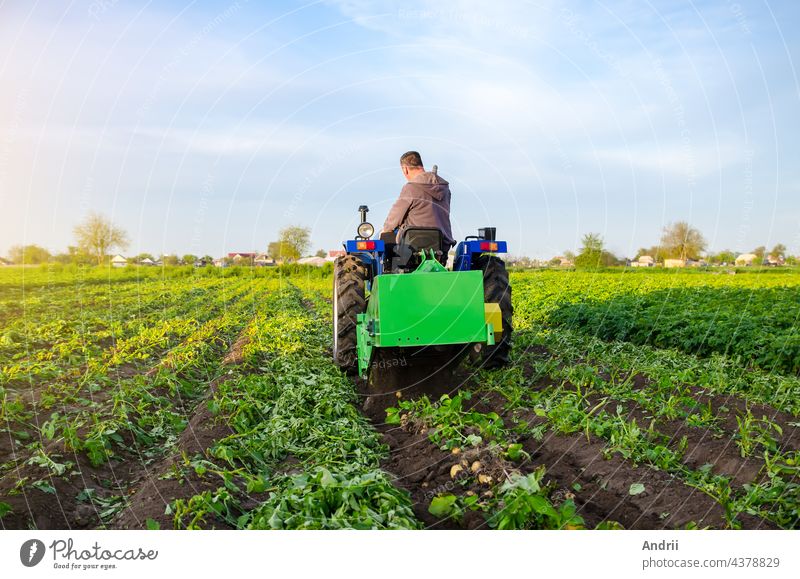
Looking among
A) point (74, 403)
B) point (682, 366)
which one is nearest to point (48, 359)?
point (74, 403)

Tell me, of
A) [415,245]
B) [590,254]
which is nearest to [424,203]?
[415,245]

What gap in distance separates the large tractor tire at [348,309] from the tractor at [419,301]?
0.04 feet

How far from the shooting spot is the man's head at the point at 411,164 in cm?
685

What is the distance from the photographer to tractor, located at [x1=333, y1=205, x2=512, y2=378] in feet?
19.0

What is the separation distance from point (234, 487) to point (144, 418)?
2.78 metres

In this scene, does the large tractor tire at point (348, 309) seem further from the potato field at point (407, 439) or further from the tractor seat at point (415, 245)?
the tractor seat at point (415, 245)

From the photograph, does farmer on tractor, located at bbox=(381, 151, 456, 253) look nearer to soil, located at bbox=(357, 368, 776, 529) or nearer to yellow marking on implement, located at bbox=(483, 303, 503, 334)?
yellow marking on implement, located at bbox=(483, 303, 503, 334)

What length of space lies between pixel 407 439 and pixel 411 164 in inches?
121

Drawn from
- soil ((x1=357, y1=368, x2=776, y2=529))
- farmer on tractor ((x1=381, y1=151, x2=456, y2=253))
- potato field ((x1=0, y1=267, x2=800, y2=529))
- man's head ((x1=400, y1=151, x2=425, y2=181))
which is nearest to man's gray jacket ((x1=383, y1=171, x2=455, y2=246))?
farmer on tractor ((x1=381, y1=151, x2=456, y2=253))

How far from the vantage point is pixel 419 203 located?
674 centimetres

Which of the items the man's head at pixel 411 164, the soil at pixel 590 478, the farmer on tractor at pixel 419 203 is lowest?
the soil at pixel 590 478

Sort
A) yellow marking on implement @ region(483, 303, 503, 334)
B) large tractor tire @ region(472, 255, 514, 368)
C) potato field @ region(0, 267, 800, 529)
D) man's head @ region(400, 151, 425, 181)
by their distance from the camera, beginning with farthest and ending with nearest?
large tractor tire @ region(472, 255, 514, 368), man's head @ region(400, 151, 425, 181), yellow marking on implement @ region(483, 303, 503, 334), potato field @ region(0, 267, 800, 529)

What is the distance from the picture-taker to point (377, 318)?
594 centimetres

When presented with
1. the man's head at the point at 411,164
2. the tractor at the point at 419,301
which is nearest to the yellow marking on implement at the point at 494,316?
the tractor at the point at 419,301
